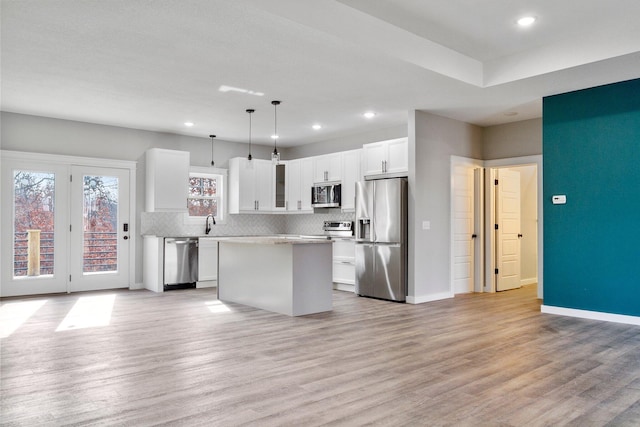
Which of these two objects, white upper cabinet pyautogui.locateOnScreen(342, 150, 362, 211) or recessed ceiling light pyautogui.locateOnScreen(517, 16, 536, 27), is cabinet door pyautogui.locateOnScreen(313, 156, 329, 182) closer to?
white upper cabinet pyautogui.locateOnScreen(342, 150, 362, 211)

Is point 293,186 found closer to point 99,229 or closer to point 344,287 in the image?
point 344,287

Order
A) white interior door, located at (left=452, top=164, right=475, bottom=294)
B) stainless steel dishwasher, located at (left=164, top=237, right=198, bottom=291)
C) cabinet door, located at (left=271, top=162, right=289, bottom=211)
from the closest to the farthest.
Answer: white interior door, located at (left=452, top=164, right=475, bottom=294), stainless steel dishwasher, located at (left=164, top=237, right=198, bottom=291), cabinet door, located at (left=271, top=162, right=289, bottom=211)

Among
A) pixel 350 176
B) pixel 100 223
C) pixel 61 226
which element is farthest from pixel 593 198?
pixel 61 226

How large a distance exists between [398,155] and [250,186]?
3242mm

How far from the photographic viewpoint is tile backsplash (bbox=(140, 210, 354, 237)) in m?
8.14

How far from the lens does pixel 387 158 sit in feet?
23.1

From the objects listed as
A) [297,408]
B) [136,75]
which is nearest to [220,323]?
[297,408]

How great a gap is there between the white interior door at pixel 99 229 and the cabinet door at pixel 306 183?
3.09m

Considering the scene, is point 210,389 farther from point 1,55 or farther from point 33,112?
point 33,112

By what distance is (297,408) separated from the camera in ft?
8.92

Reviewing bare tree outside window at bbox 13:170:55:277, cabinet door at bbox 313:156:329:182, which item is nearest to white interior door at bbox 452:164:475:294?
cabinet door at bbox 313:156:329:182

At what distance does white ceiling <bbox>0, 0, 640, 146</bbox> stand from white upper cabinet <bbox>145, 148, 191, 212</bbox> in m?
1.29

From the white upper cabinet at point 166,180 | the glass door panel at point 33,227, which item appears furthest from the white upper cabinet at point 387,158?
the glass door panel at point 33,227

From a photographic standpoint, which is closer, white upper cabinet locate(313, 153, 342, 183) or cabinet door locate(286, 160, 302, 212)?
white upper cabinet locate(313, 153, 342, 183)
